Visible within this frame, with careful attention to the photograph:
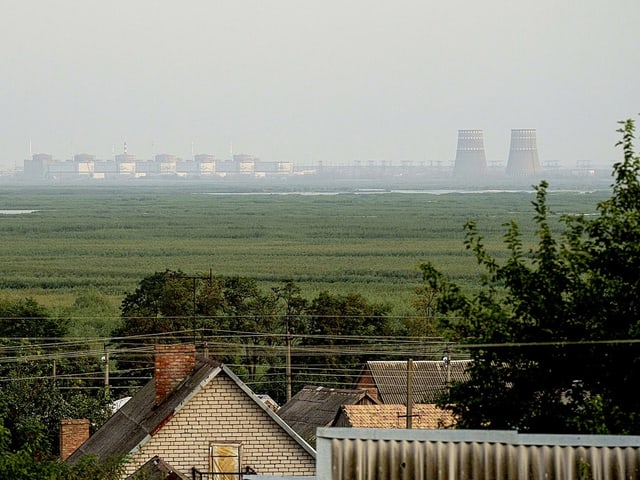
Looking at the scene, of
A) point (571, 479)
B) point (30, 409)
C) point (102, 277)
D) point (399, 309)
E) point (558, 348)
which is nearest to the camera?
point (571, 479)

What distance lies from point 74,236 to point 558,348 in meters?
132

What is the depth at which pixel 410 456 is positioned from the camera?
9.76 metres

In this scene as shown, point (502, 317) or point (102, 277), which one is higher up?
point (502, 317)

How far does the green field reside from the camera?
9438cm

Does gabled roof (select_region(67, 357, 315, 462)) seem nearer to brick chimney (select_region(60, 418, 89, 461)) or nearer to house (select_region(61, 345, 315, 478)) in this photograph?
house (select_region(61, 345, 315, 478))

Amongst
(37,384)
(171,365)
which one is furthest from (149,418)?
(37,384)

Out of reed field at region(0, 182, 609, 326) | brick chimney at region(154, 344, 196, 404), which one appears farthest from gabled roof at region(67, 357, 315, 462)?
reed field at region(0, 182, 609, 326)

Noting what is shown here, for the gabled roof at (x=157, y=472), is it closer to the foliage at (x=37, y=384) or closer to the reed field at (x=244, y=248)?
the foliage at (x=37, y=384)

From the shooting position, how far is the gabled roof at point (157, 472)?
20.2 m

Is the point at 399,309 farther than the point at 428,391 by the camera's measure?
Yes

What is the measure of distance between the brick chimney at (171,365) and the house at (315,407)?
12816 mm

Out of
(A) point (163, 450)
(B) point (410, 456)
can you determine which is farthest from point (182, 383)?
(B) point (410, 456)

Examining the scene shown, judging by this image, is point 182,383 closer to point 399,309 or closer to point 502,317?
point 502,317

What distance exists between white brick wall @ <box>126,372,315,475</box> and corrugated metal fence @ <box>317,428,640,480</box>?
12999 mm
